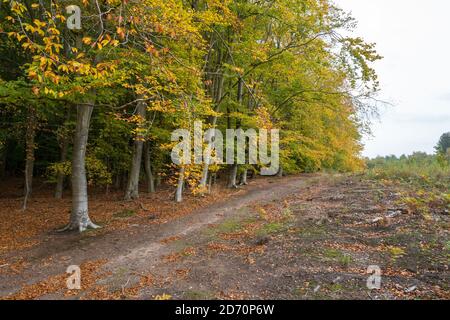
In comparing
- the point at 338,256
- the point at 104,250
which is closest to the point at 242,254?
the point at 338,256

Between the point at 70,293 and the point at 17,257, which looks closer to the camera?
the point at 70,293

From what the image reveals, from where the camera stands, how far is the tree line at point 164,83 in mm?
8062

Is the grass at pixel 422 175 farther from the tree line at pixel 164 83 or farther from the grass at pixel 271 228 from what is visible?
the grass at pixel 271 228

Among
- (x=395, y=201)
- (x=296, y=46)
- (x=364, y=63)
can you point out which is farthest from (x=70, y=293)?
(x=296, y=46)

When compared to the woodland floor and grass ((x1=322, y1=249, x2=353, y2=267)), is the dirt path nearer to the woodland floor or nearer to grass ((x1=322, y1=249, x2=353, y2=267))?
the woodland floor

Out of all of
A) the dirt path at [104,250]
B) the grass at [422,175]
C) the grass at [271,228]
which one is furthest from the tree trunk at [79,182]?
the grass at [422,175]

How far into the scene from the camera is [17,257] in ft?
24.5

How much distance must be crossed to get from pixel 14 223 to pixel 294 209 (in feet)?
34.0

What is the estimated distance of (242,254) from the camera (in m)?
6.88

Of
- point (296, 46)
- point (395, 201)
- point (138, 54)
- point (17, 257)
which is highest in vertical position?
point (296, 46)

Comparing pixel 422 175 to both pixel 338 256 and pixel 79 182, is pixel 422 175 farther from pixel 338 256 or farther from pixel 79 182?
pixel 79 182

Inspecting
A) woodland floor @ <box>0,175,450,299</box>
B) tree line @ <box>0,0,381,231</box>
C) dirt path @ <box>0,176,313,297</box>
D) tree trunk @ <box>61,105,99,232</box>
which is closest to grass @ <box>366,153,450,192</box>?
woodland floor @ <box>0,175,450,299</box>

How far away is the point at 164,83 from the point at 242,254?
18.5 ft

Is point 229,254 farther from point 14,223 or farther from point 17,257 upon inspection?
point 14,223
